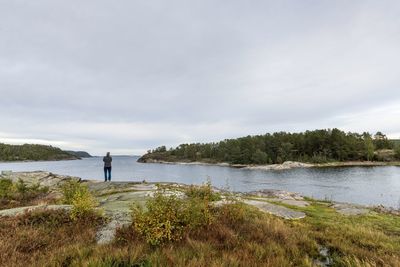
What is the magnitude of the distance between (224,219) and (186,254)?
2.93m

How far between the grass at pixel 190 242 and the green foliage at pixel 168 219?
0.08 ft

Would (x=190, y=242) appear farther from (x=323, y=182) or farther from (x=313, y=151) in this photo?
(x=313, y=151)

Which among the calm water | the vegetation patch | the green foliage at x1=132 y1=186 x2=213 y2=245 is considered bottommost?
the calm water

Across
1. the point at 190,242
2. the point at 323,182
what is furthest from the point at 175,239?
the point at 323,182

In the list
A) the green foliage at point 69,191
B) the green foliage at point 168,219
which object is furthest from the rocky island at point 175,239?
the green foliage at point 69,191

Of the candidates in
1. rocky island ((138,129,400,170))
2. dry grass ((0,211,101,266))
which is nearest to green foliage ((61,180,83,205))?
dry grass ((0,211,101,266))

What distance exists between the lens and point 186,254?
567 centimetres

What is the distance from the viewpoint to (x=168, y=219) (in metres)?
6.92

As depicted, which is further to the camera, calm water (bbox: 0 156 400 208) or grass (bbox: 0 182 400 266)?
calm water (bbox: 0 156 400 208)

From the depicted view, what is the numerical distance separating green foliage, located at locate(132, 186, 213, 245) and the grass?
2 centimetres

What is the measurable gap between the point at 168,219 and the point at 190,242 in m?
0.84

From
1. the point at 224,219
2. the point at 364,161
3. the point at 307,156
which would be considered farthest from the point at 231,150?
the point at 224,219

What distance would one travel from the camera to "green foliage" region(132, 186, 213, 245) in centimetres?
657

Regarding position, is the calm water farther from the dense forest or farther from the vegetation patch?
the dense forest
